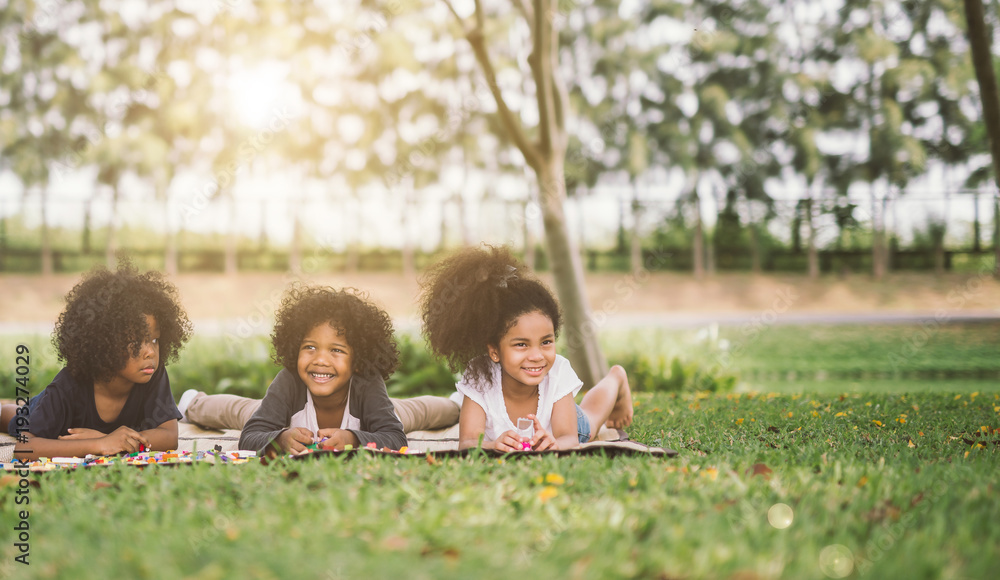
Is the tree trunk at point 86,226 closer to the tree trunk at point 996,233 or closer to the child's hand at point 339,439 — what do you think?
the child's hand at point 339,439

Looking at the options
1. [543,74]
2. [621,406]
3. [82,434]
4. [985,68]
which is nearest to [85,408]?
[82,434]

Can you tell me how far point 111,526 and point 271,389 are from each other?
170 cm

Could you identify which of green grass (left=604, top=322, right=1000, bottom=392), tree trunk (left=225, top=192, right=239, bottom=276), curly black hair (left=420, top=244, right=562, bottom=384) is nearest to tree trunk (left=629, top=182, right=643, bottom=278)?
green grass (left=604, top=322, right=1000, bottom=392)

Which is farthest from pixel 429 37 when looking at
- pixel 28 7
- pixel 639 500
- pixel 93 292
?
pixel 639 500

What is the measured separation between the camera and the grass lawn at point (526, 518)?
82.6 inches

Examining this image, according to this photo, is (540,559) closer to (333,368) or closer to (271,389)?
(333,368)

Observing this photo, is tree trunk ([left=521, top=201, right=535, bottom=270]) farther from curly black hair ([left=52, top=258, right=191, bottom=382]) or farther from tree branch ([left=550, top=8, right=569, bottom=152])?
curly black hair ([left=52, top=258, right=191, bottom=382])

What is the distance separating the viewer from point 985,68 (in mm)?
5992

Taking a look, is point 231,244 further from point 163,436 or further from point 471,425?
point 471,425

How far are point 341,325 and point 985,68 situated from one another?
18.3ft

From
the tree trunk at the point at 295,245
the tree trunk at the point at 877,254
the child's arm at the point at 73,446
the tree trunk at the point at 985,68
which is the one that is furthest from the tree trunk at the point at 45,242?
the tree trunk at the point at 877,254

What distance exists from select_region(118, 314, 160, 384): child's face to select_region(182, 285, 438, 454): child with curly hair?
2.11 feet

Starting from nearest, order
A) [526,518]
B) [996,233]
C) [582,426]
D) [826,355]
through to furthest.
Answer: [526,518]
[582,426]
[826,355]
[996,233]

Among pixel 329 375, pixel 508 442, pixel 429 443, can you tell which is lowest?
pixel 429 443
